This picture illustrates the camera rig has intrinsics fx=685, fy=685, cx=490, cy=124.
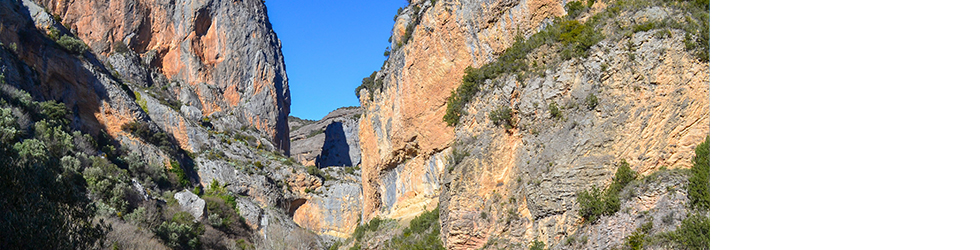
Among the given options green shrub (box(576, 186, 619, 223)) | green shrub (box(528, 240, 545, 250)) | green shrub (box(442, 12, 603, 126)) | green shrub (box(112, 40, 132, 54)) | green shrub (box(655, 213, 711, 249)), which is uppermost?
green shrub (box(112, 40, 132, 54))

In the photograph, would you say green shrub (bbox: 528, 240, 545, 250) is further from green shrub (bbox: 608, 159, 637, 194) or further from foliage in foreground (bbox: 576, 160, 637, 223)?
green shrub (bbox: 608, 159, 637, 194)

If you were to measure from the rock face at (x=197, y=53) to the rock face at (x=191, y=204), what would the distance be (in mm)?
11776

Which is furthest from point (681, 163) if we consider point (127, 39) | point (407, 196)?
point (127, 39)

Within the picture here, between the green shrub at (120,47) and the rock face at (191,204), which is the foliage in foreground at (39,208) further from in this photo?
the green shrub at (120,47)

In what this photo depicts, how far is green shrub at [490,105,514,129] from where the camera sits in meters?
23.7

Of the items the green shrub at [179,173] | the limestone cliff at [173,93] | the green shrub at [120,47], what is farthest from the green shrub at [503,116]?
the green shrub at [120,47]

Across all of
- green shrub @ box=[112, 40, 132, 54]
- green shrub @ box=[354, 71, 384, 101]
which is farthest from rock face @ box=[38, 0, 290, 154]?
green shrub @ box=[354, 71, 384, 101]

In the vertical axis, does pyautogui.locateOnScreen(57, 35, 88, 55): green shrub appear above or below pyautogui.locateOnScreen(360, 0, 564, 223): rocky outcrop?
above

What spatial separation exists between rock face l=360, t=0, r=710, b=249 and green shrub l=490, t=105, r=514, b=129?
0.42 feet

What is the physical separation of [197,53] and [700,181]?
2228 inches

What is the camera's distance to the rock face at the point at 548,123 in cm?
1920
